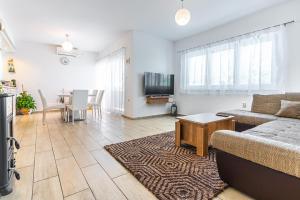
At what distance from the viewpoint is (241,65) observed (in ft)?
12.2

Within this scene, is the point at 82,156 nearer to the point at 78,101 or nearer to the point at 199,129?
the point at 199,129

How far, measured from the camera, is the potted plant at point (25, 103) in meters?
5.32

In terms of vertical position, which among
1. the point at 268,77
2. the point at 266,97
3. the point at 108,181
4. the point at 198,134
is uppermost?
the point at 268,77

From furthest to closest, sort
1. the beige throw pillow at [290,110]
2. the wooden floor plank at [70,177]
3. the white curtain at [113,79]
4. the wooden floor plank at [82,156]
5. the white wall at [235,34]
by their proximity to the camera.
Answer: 1. the white curtain at [113,79]
2. the white wall at [235,34]
3. the beige throw pillow at [290,110]
4. the wooden floor plank at [82,156]
5. the wooden floor plank at [70,177]

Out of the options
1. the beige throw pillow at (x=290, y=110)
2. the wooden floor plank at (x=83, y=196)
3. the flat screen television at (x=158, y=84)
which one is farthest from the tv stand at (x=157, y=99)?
the wooden floor plank at (x=83, y=196)

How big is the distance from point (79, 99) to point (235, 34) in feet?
13.9

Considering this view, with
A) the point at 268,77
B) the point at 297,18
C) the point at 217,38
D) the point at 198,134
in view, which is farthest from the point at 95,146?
the point at 297,18

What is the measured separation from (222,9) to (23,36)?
599 centimetres

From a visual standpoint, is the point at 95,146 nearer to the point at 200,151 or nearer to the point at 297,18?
the point at 200,151

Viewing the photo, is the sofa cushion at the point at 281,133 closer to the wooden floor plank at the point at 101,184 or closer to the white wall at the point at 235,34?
the wooden floor plank at the point at 101,184

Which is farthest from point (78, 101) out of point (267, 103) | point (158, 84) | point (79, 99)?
point (267, 103)

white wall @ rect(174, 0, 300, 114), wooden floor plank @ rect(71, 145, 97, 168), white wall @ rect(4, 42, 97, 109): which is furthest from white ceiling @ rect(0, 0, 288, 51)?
wooden floor plank @ rect(71, 145, 97, 168)

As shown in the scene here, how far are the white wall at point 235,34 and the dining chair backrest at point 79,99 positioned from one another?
3.05m

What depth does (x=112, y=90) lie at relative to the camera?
6035mm
